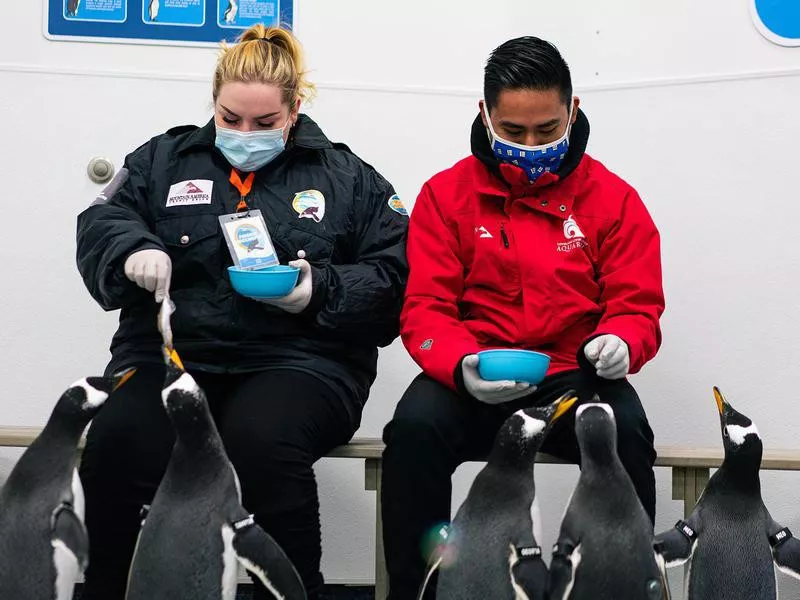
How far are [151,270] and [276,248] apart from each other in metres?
0.28

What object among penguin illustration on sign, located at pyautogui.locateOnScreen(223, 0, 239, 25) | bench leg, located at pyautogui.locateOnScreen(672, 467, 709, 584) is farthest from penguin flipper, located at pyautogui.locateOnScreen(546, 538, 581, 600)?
penguin illustration on sign, located at pyautogui.locateOnScreen(223, 0, 239, 25)

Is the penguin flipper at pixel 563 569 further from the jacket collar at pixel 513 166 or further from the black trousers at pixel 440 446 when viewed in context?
the jacket collar at pixel 513 166

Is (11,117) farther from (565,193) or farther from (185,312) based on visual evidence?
(565,193)

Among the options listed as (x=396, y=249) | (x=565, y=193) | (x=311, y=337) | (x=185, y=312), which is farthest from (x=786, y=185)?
(x=185, y=312)

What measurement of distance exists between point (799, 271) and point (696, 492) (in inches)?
26.4

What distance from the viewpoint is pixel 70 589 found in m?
1.81

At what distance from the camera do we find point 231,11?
2.82 m

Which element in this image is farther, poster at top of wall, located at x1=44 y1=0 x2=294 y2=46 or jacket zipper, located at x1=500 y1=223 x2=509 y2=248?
poster at top of wall, located at x1=44 y1=0 x2=294 y2=46

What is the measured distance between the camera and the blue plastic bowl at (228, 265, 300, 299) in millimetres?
1951

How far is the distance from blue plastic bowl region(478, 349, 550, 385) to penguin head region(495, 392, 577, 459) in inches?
2.3

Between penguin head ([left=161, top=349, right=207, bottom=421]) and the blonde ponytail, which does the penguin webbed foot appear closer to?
penguin head ([left=161, top=349, right=207, bottom=421])

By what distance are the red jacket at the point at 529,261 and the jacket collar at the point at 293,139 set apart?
0.84ft

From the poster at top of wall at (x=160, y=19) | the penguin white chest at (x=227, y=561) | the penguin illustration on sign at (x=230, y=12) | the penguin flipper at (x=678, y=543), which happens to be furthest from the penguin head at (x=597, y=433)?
the penguin illustration on sign at (x=230, y=12)

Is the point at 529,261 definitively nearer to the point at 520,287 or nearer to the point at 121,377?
the point at 520,287
